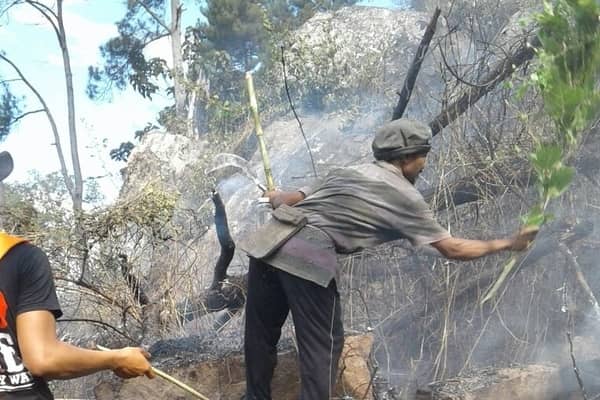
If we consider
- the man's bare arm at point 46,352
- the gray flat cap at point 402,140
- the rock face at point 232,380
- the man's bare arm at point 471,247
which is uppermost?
the gray flat cap at point 402,140

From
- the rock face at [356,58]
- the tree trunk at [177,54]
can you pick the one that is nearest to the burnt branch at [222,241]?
the rock face at [356,58]

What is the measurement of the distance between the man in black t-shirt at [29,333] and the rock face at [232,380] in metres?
2.39

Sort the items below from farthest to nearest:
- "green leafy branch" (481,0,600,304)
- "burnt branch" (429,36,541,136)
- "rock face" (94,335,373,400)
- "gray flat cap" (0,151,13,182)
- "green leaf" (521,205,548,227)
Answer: "burnt branch" (429,36,541,136) < "rock face" (94,335,373,400) < "green leaf" (521,205,548,227) < "green leafy branch" (481,0,600,304) < "gray flat cap" (0,151,13,182)

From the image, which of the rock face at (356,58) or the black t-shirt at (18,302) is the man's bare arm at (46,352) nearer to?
the black t-shirt at (18,302)

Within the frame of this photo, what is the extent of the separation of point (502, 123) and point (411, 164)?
2.06 meters

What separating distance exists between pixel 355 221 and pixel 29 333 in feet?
6.62

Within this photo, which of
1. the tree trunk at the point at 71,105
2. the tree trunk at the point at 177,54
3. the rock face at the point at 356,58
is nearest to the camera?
the rock face at the point at 356,58

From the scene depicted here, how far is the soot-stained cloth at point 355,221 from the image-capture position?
3.67m

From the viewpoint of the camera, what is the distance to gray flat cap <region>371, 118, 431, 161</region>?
3.82m

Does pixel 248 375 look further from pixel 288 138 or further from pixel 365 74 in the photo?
pixel 288 138

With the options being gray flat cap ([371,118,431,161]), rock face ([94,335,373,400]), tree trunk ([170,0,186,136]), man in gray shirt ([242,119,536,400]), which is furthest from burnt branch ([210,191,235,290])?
tree trunk ([170,0,186,136])

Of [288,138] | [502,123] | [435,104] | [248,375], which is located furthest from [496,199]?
[288,138]

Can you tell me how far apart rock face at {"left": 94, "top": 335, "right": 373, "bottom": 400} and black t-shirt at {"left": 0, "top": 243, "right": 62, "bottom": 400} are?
242cm

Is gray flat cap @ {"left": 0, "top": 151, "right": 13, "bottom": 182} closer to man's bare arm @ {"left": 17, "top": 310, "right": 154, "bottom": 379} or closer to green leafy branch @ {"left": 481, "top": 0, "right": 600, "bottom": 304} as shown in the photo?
man's bare arm @ {"left": 17, "top": 310, "right": 154, "bottom": 379}
